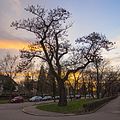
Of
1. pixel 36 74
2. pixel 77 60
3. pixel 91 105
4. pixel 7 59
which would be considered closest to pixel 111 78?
pixel 36 74

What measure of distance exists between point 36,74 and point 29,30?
232 ft

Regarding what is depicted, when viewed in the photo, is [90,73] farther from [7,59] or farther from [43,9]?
[43,9]

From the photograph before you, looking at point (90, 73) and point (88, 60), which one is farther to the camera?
point (90, 73)

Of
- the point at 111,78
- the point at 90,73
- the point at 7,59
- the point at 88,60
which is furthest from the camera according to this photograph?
the point at 111,78

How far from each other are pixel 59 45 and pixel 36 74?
226ft

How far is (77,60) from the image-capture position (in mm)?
54625

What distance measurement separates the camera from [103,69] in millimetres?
97875

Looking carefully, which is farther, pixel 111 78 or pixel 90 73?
pixel 111 78

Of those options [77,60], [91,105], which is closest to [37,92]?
[77,60]

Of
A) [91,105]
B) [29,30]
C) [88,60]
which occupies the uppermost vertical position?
[29,30]

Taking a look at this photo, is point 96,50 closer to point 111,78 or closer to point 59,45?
point 59,45

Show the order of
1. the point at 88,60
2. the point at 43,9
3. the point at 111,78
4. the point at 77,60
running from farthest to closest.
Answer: the point at 111,78 → the point at 77,60 → the point at 88,60 → the point at 43,9

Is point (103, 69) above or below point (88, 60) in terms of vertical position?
above

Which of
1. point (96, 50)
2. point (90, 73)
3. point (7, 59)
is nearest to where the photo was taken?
point (96, 50)
